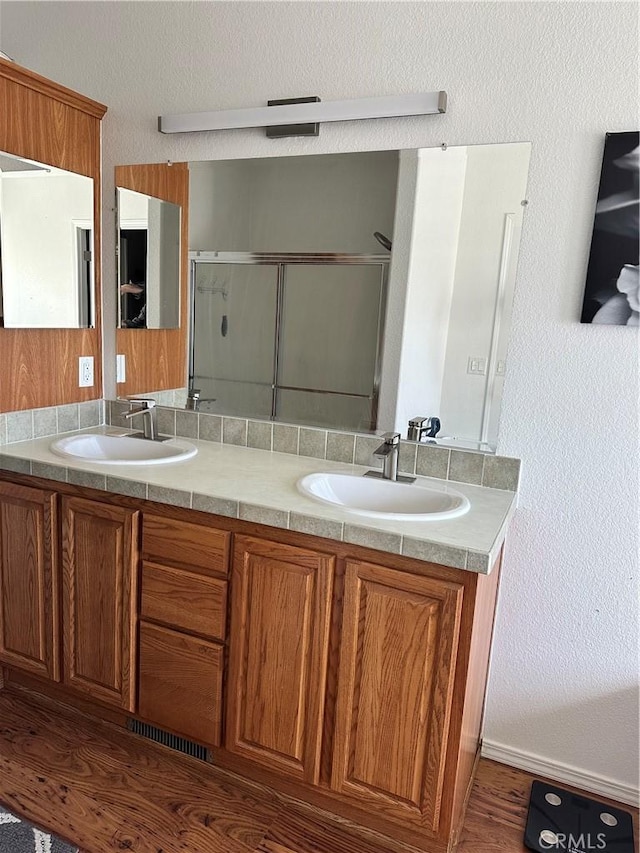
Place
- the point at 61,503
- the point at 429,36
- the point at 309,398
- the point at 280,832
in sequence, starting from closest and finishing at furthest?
the point at 280,832
the point at 429,36
the point at 61,503
the point at 309,398

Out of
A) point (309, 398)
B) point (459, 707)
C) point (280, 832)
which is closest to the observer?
point (459, 707)

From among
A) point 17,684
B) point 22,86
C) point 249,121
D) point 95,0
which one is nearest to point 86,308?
point 22,86

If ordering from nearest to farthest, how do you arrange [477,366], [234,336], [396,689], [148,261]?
[396,689] < [477,366] < [234,336] < [148,261]

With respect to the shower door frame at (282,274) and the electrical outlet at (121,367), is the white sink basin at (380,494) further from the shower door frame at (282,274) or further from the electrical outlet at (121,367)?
the electrical outlet at (121,367)

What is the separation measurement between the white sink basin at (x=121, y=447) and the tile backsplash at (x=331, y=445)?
0.37 ft

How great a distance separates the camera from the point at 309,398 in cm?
213

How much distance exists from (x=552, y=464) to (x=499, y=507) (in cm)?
25

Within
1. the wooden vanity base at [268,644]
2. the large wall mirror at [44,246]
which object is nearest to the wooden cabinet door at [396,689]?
the wooden vanity base at [268,644]

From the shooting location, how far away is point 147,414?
2320 millimetres

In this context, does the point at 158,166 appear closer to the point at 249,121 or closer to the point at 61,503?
the point at 249,121

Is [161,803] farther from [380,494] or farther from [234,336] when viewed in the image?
[234,336]

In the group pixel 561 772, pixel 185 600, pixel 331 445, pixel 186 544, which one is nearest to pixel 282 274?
pixel 331 445

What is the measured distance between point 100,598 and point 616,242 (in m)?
1.84

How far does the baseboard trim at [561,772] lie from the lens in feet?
6.07
